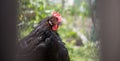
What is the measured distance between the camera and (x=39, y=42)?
3.83 ft

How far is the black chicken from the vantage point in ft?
3.58

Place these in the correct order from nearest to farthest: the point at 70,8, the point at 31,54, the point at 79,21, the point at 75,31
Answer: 1. the point at 31,54
2. the point at 70,8
3. the point at 79,21
4. the point at 75,31

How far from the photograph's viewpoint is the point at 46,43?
1143 mm

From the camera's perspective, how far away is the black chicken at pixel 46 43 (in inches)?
43.0
